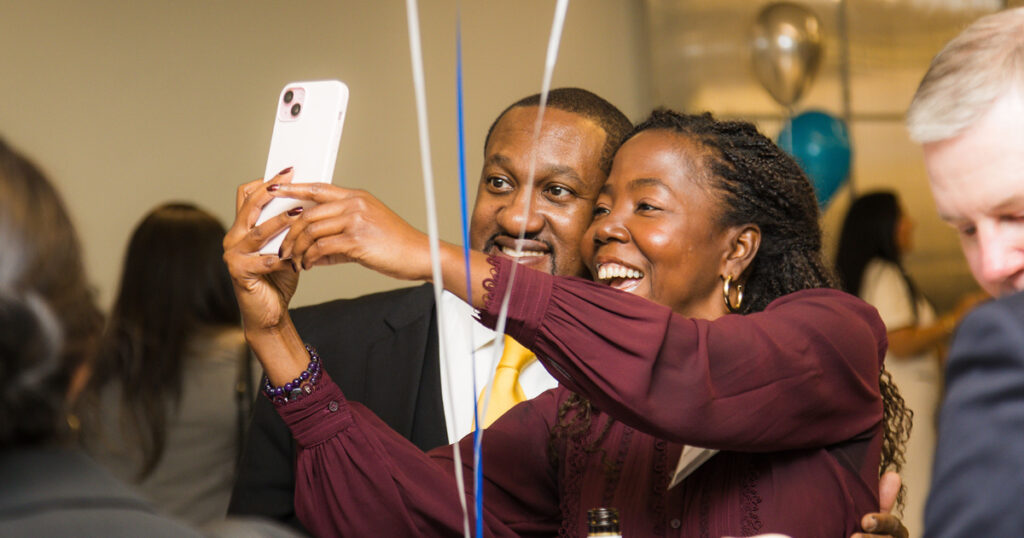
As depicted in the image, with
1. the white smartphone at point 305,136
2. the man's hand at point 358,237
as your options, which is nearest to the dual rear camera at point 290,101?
the white smartphone at point 305,136

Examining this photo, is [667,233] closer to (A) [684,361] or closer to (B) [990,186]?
(A) [684,361]

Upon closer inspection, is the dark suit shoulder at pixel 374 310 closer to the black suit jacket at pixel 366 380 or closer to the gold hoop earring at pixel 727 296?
the black suit jacket at pixel 366 380

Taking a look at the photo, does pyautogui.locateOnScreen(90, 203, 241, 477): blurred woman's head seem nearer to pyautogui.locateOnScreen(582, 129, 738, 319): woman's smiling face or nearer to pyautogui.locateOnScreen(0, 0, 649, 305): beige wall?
pyautogui.locateOnScreen(0, 0, 649, 305): beige wall

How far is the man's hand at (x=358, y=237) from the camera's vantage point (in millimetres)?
1171

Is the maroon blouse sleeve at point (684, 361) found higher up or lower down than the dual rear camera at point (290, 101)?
lower down

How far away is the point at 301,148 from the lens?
1350mm

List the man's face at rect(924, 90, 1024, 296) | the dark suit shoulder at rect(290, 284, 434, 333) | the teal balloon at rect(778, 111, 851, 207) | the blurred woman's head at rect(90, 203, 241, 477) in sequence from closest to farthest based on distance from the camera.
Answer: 1. the man's face at rect(924, 90, 1024, 296)
2. the dark suit shoulder at rect(290, 284, 434, 333)
3. the blurred woman's head at rect(90, 203, 241, 477)
4. the teal balloon at rect(778, 111, 851, 207)

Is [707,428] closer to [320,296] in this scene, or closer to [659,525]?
[659,525]

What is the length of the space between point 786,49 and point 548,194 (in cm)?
222

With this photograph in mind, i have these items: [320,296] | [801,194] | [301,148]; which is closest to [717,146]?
[801,194]

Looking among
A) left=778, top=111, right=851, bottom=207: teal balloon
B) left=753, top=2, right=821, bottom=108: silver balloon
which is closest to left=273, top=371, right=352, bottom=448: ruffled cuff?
left=778, top=111, right=851, bottom=207: teal balloon

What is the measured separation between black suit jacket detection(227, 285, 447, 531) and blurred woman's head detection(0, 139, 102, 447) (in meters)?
1.19

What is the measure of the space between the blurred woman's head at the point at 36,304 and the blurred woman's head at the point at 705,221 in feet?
2.94

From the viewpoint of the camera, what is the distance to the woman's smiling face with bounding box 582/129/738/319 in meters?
1.53
